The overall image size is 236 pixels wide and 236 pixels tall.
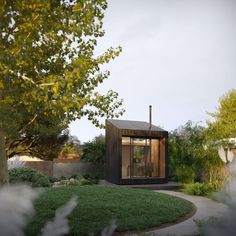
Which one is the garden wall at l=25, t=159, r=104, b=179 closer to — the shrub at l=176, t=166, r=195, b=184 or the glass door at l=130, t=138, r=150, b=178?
the glass door at l=130, t=138, r=150, b=178

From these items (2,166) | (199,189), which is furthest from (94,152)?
(2,166)

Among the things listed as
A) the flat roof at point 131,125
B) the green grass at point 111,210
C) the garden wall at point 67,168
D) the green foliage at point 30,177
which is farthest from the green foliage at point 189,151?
the green foliage at point 30,177

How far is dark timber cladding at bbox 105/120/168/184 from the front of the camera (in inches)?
722

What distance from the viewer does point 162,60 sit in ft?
14.5

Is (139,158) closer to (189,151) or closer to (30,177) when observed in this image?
(189,151)

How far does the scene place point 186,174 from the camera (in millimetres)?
17062

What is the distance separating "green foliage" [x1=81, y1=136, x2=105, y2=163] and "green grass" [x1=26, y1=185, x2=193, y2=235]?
349 inches

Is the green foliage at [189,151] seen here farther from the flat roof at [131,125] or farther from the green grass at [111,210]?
the green grass at [111,210]

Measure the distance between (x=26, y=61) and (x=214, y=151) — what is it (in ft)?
37.1

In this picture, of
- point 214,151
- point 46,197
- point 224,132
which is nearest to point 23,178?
point 46,197

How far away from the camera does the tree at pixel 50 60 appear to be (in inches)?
267

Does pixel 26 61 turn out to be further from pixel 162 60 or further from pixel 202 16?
pixel 202 16

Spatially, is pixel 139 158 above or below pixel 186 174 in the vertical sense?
above

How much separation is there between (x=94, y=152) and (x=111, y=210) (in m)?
12.5
